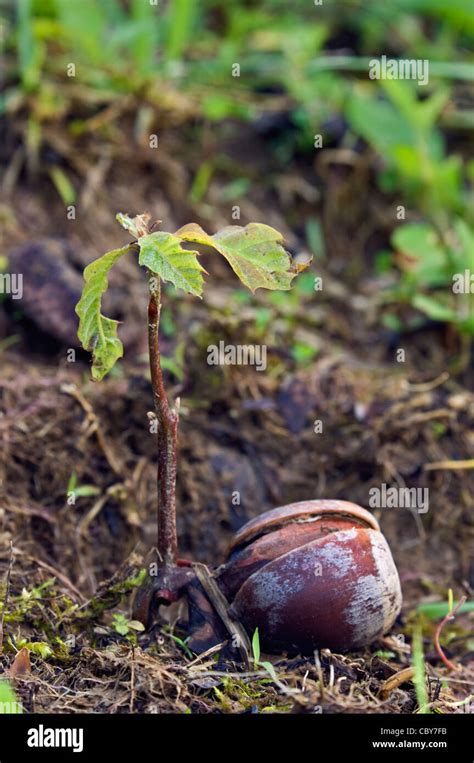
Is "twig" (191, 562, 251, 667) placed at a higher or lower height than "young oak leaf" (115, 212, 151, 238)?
lower

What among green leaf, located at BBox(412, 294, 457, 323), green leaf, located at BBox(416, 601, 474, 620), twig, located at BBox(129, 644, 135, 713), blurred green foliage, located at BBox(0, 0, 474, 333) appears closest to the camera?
twig, located at BBox(129, 644, 135, 713)

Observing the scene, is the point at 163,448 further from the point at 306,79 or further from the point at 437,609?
the point at 306,79

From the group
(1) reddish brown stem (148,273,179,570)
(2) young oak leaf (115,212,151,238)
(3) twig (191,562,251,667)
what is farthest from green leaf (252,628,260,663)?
(2) young oak leaf (115,212,151,238)

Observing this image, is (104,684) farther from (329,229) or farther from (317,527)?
(329,229)

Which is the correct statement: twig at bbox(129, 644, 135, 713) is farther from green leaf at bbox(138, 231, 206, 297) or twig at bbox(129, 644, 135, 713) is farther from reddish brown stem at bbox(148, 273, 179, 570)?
green leaf at bbox(138, 231, 206, 297)

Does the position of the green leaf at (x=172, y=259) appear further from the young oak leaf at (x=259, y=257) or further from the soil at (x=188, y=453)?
the soil at (x=188, y=453)

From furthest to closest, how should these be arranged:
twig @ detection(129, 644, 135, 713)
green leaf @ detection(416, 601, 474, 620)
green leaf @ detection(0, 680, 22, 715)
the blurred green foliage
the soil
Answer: the blurred green foliage, green leaf @ detection(416, 601, 474, 620), the soil, twig @ detection(129, 644, 135, 713), green leaf @ detection(0, 680, 22, 715)

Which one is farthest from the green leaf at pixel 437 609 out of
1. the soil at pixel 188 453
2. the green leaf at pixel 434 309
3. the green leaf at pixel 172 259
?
the green leaf at pixel 434 309
